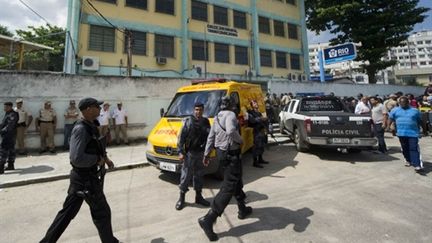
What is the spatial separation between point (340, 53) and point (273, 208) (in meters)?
15.2

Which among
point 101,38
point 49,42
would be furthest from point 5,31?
point 101,38

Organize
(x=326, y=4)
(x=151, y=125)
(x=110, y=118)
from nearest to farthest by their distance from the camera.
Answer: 1. (x=110, y=118)
2. (x=151, y=125)
3. (x=326, y=4)

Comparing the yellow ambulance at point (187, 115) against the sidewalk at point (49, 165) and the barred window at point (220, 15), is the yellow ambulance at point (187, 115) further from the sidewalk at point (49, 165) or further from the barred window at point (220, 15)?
the barred window at point (220, 15)

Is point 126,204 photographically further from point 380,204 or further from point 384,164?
point 384,164

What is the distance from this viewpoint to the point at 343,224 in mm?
3592

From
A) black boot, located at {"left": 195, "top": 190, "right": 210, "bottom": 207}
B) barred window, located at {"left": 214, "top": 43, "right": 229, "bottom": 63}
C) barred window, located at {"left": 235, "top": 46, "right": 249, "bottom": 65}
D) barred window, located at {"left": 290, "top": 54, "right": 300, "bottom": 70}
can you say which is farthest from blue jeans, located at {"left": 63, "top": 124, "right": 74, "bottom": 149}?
barred window, located at {"left": 290, "top": 54, "right": 300, "bottom": 70}

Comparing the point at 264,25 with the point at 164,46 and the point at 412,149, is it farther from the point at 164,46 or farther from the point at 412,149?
the point at 412,149

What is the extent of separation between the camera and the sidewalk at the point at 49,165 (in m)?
6.21

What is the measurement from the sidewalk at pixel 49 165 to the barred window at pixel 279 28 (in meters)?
19.6

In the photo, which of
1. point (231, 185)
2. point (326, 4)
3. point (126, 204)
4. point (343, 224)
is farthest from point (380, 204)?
point (326, 4)

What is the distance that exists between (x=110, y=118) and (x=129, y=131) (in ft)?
3.25

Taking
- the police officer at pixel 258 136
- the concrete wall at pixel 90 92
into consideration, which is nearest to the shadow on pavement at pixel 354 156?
the police officer at pixel 258 136

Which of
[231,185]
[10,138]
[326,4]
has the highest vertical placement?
[326,4]

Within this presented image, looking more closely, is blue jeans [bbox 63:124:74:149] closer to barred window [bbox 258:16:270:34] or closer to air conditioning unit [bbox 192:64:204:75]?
air conditioning unit [bbox 192:64:204:75]
